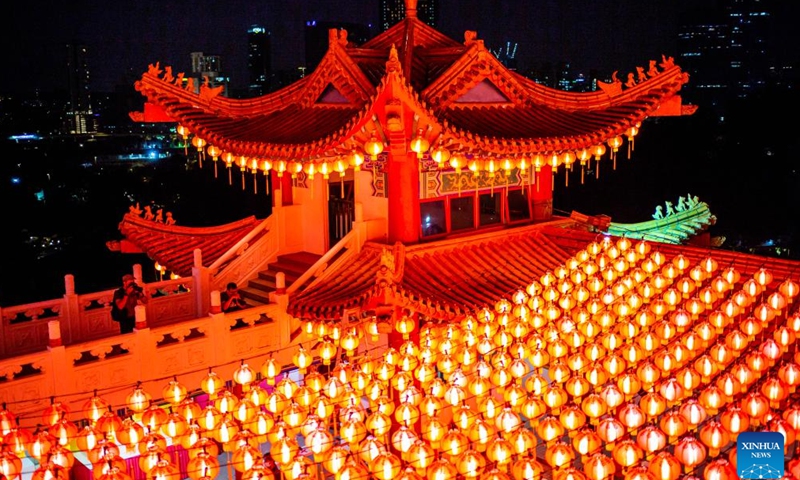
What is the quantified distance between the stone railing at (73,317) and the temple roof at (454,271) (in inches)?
73.4

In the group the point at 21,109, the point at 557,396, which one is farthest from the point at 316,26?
the point at 557,396

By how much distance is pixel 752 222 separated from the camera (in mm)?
24984

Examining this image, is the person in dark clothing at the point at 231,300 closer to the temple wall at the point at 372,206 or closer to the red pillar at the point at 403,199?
the temple wall at the point at 372,206

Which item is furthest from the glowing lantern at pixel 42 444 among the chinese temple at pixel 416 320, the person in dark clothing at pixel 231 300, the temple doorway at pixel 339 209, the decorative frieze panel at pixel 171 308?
the temple doorway at pixel 339 209

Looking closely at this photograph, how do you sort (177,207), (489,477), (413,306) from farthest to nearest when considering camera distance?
(177,207)
(413,306)
(489,477)

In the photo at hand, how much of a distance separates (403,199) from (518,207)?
7.20 ft

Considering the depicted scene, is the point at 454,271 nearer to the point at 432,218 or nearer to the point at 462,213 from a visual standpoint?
the point at 432,218

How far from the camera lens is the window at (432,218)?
8.55 m

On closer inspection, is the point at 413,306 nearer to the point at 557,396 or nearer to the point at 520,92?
the point at 557,396

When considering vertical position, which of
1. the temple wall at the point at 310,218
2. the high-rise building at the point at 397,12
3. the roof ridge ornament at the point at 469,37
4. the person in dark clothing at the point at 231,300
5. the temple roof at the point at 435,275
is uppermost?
the high-rise building at the point at 397,12

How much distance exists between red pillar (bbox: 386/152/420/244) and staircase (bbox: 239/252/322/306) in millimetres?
1619

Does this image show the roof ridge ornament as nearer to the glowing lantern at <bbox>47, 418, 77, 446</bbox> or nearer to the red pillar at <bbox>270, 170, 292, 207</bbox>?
the red pillar at <bbox>270, 170, 292, 207</bbox>

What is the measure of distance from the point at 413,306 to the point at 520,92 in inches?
129

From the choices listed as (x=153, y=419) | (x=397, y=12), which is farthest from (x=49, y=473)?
(x=397, y=12)
